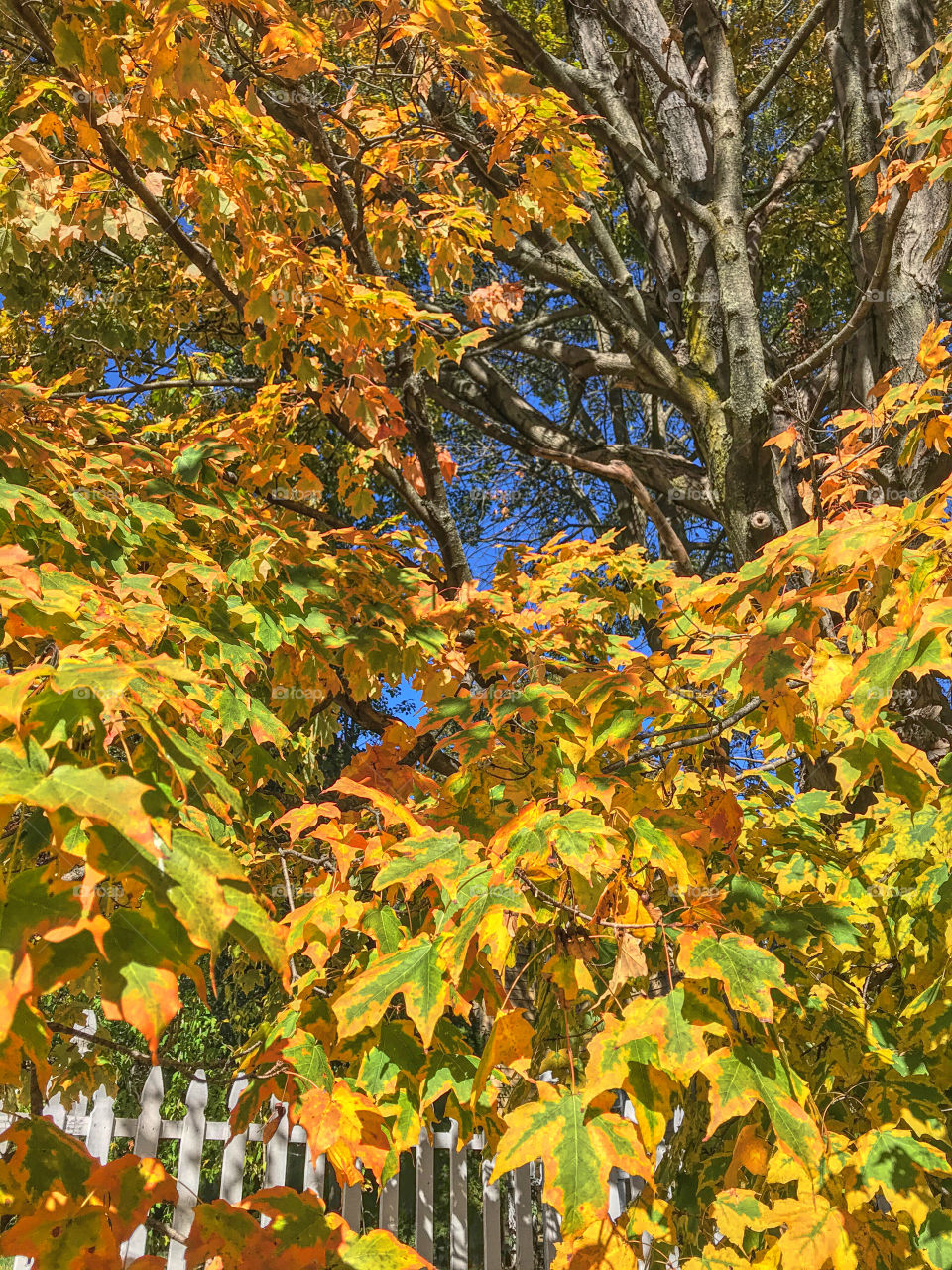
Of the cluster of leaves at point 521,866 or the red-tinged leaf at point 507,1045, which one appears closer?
the cluster of leaves at point 521,866

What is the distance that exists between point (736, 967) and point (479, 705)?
1183mm

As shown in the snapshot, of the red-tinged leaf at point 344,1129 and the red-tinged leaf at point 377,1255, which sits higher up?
the red-tinged leaf at point 344,1129

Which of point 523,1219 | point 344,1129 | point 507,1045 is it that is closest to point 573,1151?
point 507,1045

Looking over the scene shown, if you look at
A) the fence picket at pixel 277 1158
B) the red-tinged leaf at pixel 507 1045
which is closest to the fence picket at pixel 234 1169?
the fence picket at pixel 277 1158

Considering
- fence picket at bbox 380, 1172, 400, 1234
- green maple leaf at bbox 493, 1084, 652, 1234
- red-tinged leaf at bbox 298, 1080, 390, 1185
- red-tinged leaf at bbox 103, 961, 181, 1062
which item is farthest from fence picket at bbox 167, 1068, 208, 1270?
red-tinged leaf at bbox 103, 961, 181, 1062

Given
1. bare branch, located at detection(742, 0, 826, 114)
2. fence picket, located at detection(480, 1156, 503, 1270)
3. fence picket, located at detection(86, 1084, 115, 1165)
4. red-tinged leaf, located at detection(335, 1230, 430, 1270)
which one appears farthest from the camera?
bare branch, located at detection(742, 0, 826, 114)

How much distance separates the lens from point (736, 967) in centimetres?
147

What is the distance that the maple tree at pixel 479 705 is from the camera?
1394 millimetres

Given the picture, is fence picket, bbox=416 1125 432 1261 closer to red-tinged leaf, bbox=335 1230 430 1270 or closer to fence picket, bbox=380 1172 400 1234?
fence picket, bbox=380 1172 400 1234

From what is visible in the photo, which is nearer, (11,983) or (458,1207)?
(11,983)

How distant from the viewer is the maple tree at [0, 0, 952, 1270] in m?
1.39

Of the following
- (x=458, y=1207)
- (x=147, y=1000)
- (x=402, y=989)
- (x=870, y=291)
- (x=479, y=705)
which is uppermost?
(x=870, y=291)

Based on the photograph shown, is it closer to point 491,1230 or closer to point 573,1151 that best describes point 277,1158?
point 491,1230

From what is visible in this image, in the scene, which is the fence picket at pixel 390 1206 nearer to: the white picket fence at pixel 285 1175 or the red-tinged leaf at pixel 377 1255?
the white picket fence at pixel 285 1175
